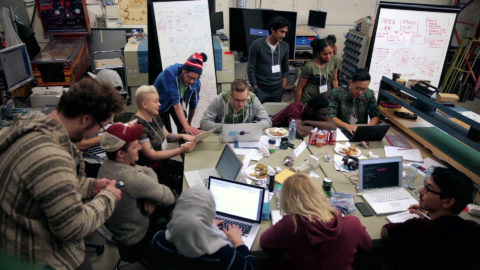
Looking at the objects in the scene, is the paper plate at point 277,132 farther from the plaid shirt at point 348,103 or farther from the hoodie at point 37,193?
the hoodie at point 37,193

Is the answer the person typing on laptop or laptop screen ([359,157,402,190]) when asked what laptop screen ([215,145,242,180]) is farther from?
laptop screen ([359,157,402,190])

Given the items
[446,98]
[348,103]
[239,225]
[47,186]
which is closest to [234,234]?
[239,225]

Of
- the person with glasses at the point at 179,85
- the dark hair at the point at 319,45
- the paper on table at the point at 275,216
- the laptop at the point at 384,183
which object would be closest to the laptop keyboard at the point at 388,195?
the laptop at the point at 384,183

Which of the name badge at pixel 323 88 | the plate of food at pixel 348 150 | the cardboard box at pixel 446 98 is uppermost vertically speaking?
the cardboard box at pixel 446 98

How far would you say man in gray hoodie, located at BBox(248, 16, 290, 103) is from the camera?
4066mm

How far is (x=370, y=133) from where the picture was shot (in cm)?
311

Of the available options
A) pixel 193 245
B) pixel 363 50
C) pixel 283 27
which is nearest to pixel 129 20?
pixel 283 27

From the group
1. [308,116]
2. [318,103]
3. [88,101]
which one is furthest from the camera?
[308,116]

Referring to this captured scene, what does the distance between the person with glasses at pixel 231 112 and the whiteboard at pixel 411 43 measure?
216 cm

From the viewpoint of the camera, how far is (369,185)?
7.98ft

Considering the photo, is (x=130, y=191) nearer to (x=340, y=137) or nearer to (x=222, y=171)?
(x=222, y=171)

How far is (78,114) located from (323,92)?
3.22 m

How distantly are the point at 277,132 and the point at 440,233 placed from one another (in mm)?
1731

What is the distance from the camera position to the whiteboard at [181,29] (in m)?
4.26
